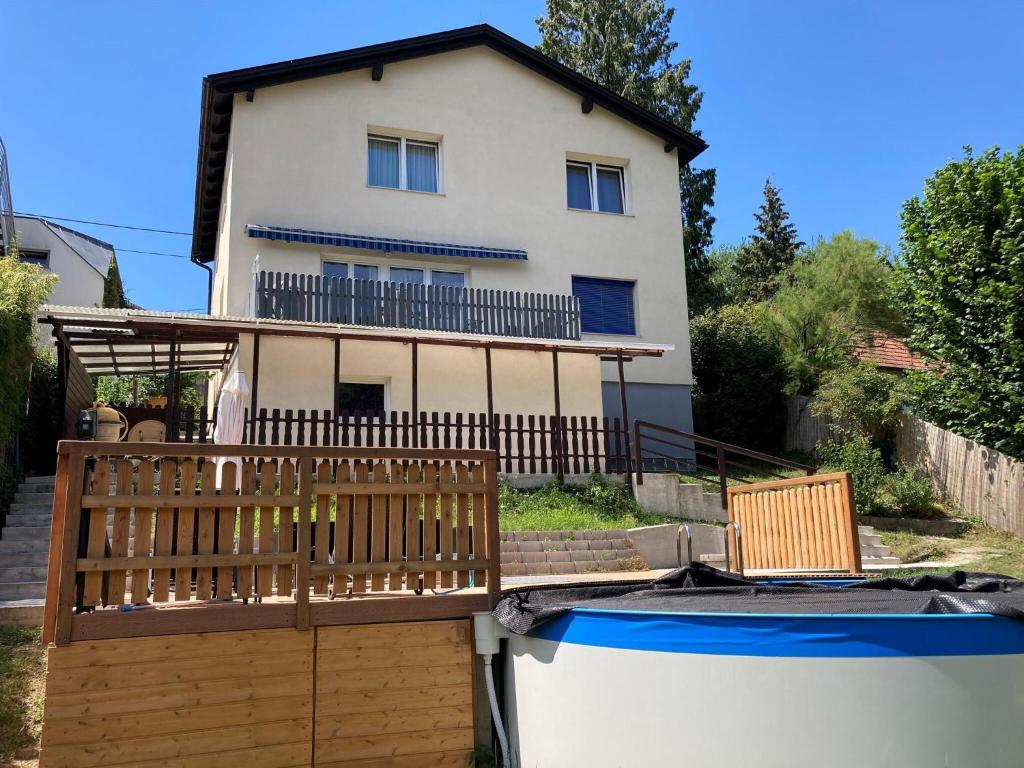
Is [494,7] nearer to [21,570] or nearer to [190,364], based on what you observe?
[190,364]

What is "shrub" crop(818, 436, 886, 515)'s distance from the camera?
15.5 metres

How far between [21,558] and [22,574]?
1.73 ft

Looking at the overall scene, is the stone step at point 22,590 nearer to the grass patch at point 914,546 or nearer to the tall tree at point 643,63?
the grass patch at point 914,546

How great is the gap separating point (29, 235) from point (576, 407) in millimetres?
23638

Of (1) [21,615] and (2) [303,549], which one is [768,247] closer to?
(1) [21,615]

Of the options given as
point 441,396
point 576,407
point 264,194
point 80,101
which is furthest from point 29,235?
point 576,407

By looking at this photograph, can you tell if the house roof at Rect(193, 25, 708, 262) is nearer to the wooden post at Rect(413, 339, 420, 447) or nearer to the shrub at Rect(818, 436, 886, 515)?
the wooden post at Rect(413, 339, 420, 447)

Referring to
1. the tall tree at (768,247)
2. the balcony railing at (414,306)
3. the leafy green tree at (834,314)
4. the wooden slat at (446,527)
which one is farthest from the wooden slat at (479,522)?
the tall tree at (768,247)

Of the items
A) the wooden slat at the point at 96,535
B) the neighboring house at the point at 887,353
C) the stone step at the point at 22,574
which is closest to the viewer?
the wooden slat at the point at 96,535

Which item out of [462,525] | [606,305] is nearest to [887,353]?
[606,305]

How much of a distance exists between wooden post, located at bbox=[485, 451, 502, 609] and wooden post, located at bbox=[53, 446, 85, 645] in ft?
8.63

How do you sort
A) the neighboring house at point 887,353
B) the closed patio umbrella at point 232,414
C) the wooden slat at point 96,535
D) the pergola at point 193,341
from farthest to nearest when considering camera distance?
1. the neighboring house at point 887,353
2. the pergola at point 193,341
3. the closed patio umbrella at point 232,414
4. the wooden slat at point 96,535

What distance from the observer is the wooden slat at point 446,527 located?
5.93 meters

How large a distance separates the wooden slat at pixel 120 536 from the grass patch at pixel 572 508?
772 centimetres
